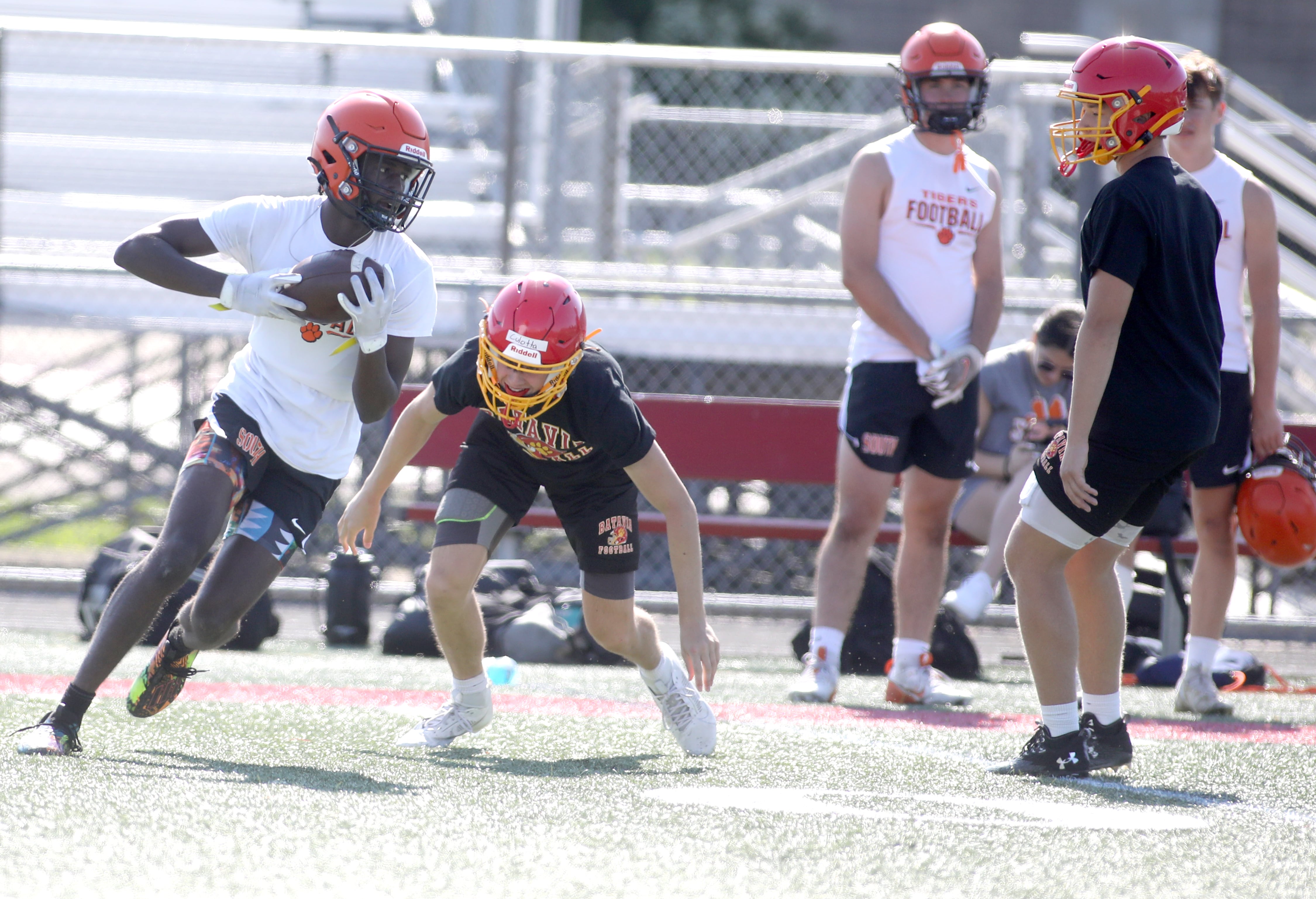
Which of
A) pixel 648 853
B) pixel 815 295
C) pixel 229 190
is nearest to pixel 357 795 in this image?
pixel 648 853

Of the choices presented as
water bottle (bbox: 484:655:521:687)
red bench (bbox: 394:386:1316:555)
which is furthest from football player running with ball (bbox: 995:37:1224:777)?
red bench (bbox: 394:386:1316:555)

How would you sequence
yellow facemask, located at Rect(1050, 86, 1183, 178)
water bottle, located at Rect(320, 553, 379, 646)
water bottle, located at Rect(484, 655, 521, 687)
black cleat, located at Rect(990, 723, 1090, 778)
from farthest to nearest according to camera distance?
water bottle, located at Rect(320, 553, 379, 646) → water bottle, located at Rect(484, 655, 521, 687) → black cleat, located at Rect(990, 723, 1090, 778) → yellow facemask, located at Rect(1050, 86, 1183, 178)

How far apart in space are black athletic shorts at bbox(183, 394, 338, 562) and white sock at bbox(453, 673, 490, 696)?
1.88 feet

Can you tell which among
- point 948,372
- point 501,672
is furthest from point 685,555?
point 501,672

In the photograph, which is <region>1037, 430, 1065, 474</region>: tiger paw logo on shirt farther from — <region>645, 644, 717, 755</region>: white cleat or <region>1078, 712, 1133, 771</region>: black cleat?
<region>645, 644, 717, 755</region>: white cleat

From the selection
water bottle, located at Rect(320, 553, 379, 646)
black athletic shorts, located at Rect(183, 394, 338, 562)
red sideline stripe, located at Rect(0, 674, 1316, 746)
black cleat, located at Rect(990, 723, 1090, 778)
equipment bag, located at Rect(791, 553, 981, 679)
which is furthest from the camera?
water bottle, located at Rect(320, 553, 379, 646)

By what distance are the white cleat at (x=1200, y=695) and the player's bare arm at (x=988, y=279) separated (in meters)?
1.34

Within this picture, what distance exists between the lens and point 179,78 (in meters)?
11.5

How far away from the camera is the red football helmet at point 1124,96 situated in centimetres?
340

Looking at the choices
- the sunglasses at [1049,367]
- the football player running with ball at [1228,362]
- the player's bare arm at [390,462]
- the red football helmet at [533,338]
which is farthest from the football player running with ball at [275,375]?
the sunglasses at [1049,367]

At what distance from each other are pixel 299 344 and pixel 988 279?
8.34ft

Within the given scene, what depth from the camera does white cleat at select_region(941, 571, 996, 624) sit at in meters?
5.70

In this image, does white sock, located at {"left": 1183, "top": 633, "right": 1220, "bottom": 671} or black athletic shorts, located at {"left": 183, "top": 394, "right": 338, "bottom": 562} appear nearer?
black athletic shorts, located at {"left": 183, "top": 394, "right": 338, "bottom": 562}

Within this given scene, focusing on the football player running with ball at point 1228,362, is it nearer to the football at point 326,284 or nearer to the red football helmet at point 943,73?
the red football helmet at point 943,73
